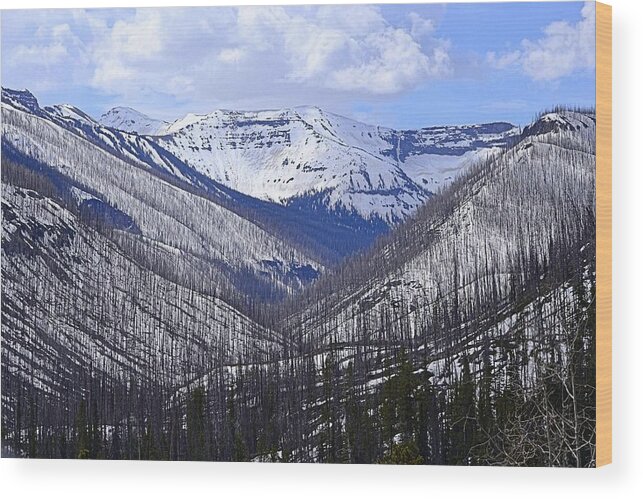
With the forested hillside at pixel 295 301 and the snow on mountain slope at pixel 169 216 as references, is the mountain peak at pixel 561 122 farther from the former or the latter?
the snow on mountain slope at pixel 169 216

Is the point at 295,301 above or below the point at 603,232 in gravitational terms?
below

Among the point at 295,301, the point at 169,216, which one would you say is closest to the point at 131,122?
the point at 169,216

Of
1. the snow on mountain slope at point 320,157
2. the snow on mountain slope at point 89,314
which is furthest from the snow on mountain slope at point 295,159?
the snow on mountain slope at point 89,314

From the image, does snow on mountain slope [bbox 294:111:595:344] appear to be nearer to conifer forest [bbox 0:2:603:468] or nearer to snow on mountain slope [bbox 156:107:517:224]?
conifer forest [bbox 0:2:603:468]

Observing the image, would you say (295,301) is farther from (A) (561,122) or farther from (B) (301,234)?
(A) (561,122)

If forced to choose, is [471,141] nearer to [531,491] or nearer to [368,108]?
Answer: [368,108]

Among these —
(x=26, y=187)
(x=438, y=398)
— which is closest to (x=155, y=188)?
(x=26, y=187)
